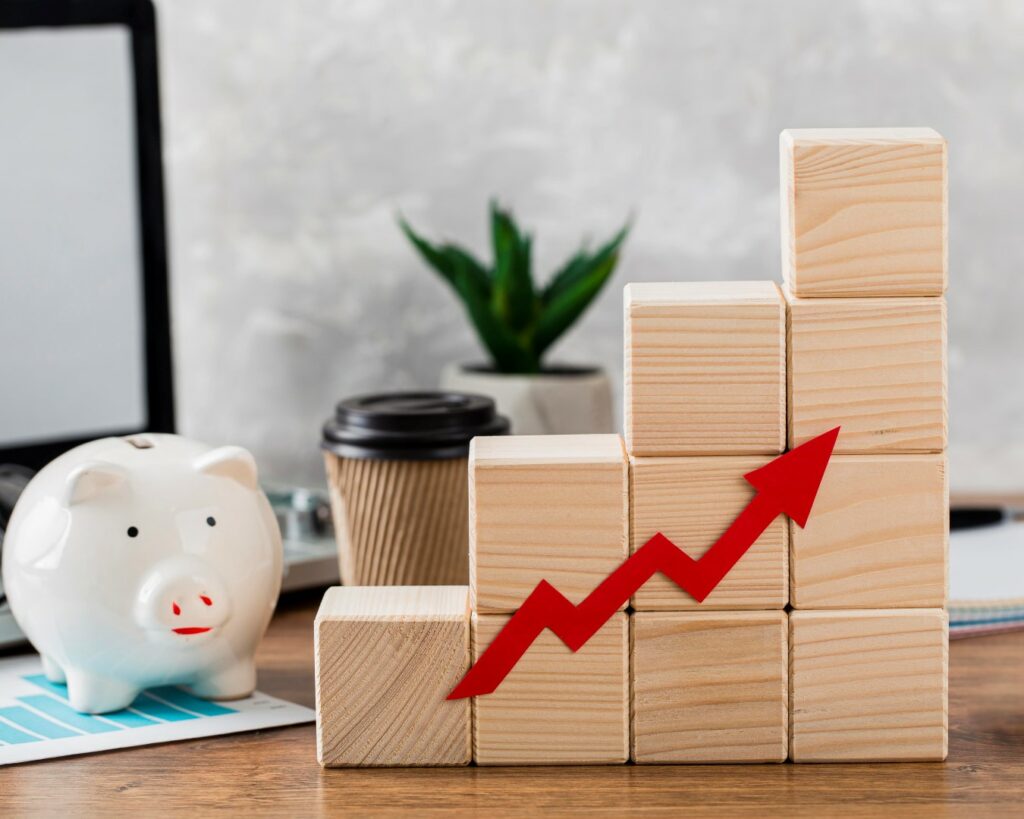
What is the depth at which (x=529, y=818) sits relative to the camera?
554 mm

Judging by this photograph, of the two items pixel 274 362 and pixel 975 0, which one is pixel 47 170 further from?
pixel 975 0

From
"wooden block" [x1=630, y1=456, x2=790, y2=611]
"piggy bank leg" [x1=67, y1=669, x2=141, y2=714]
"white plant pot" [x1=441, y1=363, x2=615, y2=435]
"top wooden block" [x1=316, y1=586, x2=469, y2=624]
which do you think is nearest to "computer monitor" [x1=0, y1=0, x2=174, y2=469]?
"white plant pot" [x1=441, y1=363, x2=615, y2=435]

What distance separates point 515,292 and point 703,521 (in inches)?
19.1

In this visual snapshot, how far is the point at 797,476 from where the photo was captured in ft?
1.98

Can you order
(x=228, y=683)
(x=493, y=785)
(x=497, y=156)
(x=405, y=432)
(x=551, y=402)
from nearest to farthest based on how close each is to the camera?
1. (x=493, y=785)
2. (x=228, y=683)
3. (x=405, y=432)
4. (x=551, y=402)
5. (x=497, y=156)

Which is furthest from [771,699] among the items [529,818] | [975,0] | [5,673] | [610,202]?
[975,0]

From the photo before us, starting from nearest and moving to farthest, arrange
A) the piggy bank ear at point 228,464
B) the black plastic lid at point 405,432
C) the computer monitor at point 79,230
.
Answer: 1. the piggy bank ear at point 228,464
2. the black plastic lid at point 405,432
3. the computer monitor at point 79,230

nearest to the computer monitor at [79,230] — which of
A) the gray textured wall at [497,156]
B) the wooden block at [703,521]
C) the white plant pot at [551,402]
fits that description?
the gray textured wall at [497,156]

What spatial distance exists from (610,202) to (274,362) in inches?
13.6

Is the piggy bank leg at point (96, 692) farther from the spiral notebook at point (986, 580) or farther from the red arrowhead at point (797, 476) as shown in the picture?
the spiral notebook at point (986, 580)

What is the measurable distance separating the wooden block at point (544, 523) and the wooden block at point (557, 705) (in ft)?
0.07

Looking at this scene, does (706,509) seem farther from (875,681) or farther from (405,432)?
(405,432)

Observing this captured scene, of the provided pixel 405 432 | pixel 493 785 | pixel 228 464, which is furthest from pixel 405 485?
pixel 493 785

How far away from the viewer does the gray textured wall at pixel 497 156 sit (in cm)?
119
